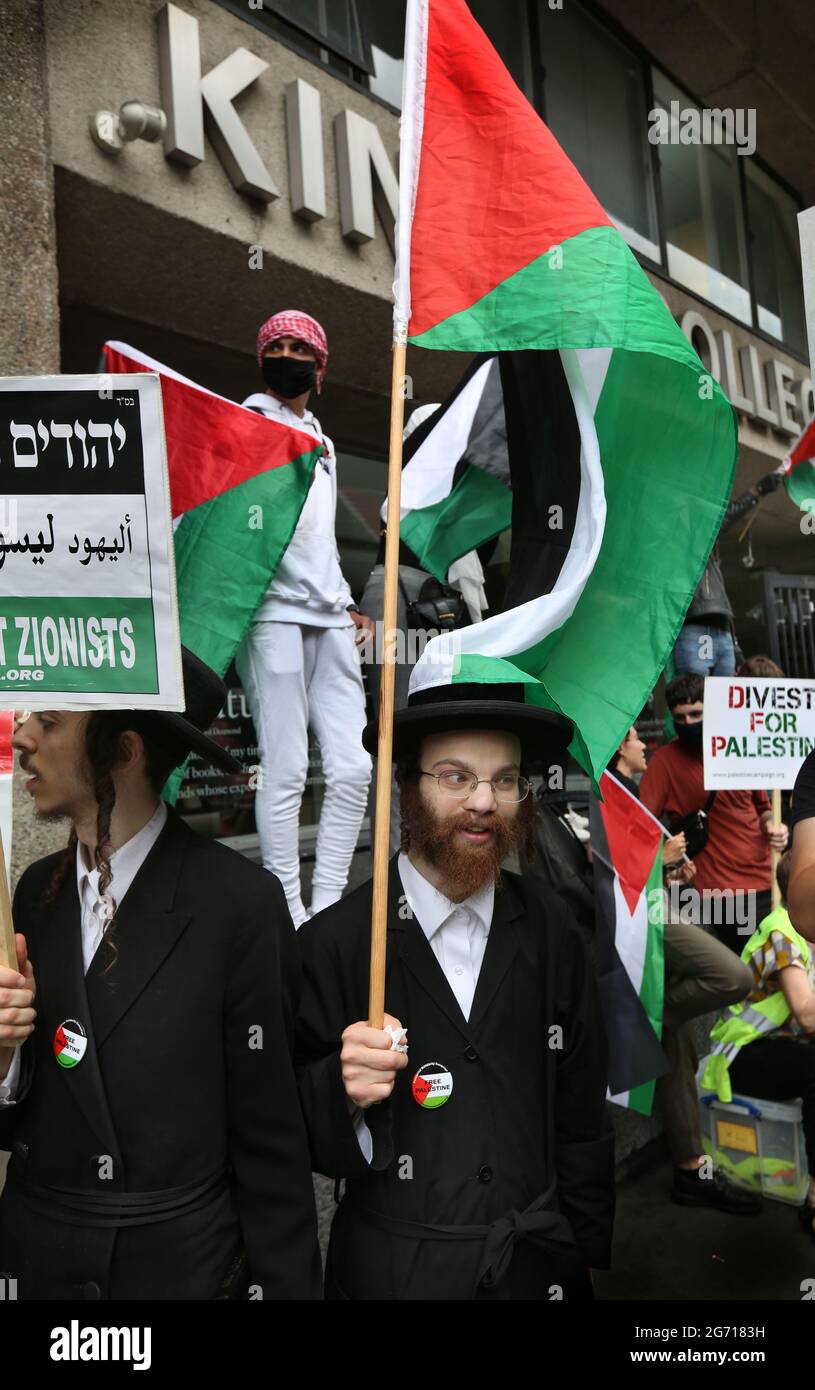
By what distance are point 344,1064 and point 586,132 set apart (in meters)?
8.39

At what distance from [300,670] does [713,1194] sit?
9.29 ft

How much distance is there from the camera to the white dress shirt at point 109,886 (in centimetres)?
189

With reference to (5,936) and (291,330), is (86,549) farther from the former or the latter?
(291,330)

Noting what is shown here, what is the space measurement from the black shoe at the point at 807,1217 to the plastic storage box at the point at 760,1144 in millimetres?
34

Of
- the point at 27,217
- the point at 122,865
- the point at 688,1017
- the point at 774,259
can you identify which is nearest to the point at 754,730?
the point at 688,1017

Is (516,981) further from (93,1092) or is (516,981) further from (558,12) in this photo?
(558,12)

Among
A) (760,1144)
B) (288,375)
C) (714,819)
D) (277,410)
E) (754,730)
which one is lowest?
(760,1144)

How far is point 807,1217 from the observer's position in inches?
161

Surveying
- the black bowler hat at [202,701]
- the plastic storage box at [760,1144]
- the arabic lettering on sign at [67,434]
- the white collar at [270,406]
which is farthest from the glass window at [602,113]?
the arabic lettering on sign at [67,434]

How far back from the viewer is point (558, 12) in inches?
309

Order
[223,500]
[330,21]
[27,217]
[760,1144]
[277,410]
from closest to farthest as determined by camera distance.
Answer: [223,500], [27,217], [277,410], [760,1144], [330,21]

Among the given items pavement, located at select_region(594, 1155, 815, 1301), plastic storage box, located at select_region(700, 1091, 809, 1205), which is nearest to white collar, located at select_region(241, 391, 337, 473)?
plastic storage box, located at select_region(700, 1091, 809, 1205)

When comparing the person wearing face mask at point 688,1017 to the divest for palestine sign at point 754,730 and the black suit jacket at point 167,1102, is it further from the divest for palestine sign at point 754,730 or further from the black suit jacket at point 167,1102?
the black suit jacket at point 167,1102
